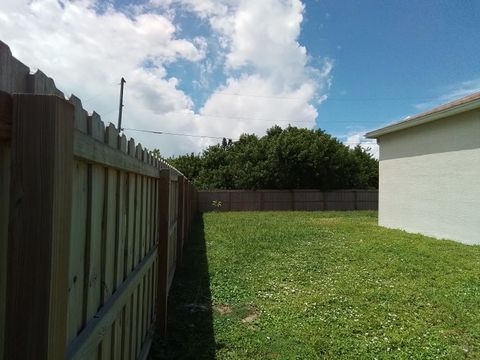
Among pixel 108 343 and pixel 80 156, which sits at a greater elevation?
pixel 80 156

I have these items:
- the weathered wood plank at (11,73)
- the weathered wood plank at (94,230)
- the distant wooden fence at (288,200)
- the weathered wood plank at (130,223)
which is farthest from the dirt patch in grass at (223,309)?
the distant wooden fence at (288,200)

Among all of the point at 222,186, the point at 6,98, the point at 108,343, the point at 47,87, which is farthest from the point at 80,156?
the point at 222,186

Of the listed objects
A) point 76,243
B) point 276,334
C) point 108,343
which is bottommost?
point 276,334

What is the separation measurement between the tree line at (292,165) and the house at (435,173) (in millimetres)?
10555

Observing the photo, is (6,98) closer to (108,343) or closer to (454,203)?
(108,343)

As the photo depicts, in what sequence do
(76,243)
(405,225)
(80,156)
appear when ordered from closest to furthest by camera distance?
1. (80,156)
2. (76,243)
3. (405,225)

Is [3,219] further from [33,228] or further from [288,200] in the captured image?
[288,200]

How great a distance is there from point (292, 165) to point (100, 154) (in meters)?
23.7

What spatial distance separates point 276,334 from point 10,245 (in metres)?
3.44

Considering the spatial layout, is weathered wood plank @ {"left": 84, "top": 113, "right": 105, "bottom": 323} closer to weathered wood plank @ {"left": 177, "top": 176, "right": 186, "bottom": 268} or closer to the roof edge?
weathered wood plank @ {"left": 177, "top": 176, "right": 186, "bottom": 268}

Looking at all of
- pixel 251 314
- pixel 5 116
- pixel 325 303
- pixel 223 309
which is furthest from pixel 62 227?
pixel 325 303

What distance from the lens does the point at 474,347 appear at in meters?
3.74

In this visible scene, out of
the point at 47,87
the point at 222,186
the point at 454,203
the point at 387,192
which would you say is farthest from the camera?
the point at 222,186

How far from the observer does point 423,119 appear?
37.7ft
